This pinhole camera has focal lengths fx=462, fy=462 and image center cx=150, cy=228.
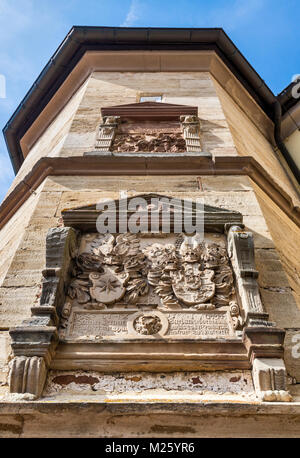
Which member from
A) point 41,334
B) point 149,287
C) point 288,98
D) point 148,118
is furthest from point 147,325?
point 288,98

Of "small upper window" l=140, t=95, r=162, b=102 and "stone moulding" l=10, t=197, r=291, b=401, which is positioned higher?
"small upper window" l=140, t=95, r=162, b=102

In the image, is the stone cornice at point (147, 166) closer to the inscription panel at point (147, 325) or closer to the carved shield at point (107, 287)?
the carved shield at point (107, 287)

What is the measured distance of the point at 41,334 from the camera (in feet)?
10.2

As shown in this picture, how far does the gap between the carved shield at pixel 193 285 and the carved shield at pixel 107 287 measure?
44cm

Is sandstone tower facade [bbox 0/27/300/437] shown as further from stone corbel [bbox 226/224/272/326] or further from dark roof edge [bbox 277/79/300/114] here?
dark roof edge [bbox 277/79/300/114]

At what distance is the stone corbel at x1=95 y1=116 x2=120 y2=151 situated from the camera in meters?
5.93

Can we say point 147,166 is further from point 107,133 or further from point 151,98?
point 151,98

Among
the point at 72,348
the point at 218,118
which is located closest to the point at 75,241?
the point at 72,348

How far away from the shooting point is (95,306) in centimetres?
351

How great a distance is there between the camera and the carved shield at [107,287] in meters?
3.58

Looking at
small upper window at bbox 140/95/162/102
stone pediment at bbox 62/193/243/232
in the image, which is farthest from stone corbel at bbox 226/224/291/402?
small upper window at bbox 140/95/162/102

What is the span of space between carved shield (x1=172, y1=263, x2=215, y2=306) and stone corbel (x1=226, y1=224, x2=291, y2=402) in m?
0.23

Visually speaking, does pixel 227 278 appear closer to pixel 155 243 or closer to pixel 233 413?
pixel 155 243
